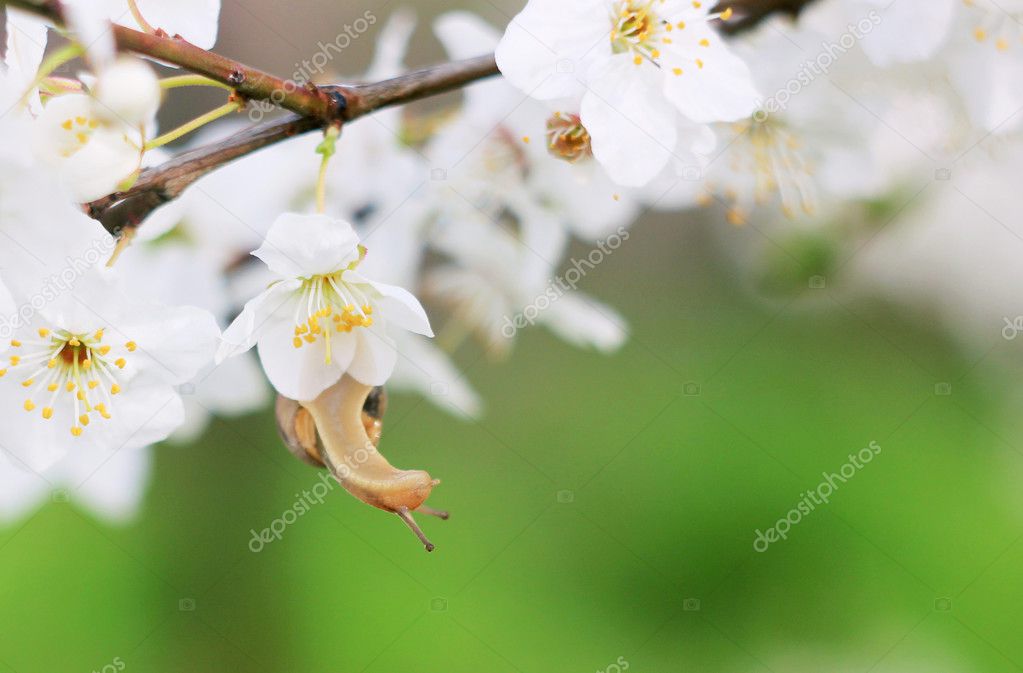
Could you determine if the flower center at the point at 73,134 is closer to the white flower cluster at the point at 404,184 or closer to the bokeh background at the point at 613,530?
the white flower cluster at the point at 404,184

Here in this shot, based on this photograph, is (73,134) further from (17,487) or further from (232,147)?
(17,487)

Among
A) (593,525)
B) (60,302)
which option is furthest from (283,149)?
(593,525)

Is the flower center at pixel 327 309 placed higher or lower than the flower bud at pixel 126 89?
lower

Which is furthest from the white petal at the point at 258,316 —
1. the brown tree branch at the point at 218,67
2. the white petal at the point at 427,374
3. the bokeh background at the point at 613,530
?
the bokeh background at the point at 613,530

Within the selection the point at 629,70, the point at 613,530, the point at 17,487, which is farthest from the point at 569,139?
the point at 613,530

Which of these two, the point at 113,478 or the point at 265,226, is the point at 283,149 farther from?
the point at 113,478

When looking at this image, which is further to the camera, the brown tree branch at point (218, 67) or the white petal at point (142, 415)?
the white petal at point (142, 415)

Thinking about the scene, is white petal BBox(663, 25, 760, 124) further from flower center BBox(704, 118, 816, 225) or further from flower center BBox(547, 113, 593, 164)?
flower center BBox(704, 118, 816, 225)
